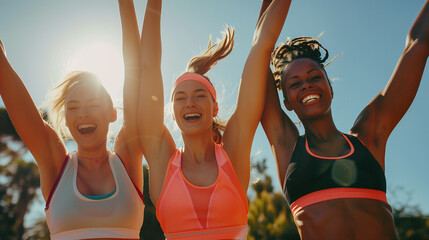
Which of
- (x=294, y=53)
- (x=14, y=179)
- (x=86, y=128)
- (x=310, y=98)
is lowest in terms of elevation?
(x=14, y=179)

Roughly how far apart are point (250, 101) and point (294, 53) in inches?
37.4

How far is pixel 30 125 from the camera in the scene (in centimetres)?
320

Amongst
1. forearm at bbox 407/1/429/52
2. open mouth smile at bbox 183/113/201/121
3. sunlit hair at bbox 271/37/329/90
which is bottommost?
open mouth smile at bbox 183/113/201/121

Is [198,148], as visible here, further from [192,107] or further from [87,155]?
[87,155]

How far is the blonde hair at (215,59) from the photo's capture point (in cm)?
374

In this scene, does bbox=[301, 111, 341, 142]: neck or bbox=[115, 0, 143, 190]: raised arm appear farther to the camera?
bbox=[115, 0, 143, 190]: raised arm

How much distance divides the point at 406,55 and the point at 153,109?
269cm

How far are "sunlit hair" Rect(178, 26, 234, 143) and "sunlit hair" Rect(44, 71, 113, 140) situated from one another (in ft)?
3.32

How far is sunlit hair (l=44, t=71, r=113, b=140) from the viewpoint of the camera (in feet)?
11.4

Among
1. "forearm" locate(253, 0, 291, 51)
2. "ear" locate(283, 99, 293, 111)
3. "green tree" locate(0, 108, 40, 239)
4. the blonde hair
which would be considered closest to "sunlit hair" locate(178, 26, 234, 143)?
the blonde hair

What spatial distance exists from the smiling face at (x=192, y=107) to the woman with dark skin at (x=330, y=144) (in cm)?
69

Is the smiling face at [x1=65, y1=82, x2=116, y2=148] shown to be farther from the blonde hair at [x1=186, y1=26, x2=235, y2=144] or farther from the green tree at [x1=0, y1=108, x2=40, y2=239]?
the green tree at [x1=0, y1=108, x2=40, y2=239]

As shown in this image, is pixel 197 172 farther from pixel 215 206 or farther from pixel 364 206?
pixel 364 206

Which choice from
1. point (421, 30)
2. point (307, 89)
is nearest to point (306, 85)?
point (307, 89)
